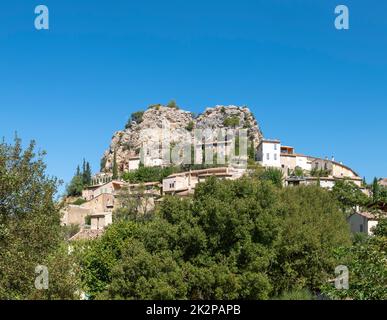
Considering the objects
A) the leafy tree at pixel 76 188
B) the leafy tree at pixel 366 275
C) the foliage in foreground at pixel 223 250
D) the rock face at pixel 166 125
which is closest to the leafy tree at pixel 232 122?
the rock face at pixel 166 125

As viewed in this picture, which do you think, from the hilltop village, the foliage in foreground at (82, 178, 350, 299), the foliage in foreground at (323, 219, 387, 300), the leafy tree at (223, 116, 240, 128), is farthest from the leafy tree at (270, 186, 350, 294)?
the leafy tree at (223, 116, 240, 128)

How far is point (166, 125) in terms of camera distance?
151 m

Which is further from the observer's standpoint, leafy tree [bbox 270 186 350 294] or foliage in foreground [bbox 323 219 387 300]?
leafy tree [bbox 270 186 350 294]

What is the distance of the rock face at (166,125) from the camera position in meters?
140

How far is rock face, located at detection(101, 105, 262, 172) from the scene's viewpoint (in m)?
140

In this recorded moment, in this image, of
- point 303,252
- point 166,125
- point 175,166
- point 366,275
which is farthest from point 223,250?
point 166,125

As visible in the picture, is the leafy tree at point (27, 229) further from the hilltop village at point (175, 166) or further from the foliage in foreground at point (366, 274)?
the hilltop village at point (175, 166)

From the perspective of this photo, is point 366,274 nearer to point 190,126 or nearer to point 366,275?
point 366,275

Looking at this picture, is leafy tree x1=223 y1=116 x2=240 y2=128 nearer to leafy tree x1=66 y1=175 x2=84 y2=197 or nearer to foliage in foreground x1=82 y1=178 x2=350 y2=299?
leafy tree x1=66 y1=175 x2=84 y2=197

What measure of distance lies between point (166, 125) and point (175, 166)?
41208 millimetres

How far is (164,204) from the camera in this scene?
87.4 feet

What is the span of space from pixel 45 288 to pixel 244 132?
117m

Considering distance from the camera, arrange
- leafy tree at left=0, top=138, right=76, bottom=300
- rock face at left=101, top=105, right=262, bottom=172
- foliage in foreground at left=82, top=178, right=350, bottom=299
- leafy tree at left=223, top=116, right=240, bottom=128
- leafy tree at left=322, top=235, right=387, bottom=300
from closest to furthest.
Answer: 1. leafy tree at left=322, top=235, right=387, bottom=300
2. leafy tree at left=0, top=138, right=76, bottom=300
3. foliage in foreground at left=82, top=178, right=350, bottom=299
4. leafy tree at left=223, top=116, right=240, bottom=128
5. rock face at left=101, top=105, right=262, bottom=172
